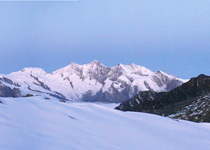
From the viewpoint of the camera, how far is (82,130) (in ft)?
49.8

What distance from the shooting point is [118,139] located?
15062 millimetres

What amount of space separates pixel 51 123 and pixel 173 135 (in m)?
7.94

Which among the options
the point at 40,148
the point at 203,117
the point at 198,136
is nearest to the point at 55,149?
the point at 40,148

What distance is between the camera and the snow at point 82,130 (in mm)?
11930

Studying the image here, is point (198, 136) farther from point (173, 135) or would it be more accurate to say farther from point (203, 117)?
point (203, 117)

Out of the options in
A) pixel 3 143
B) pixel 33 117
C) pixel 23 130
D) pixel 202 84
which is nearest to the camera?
pixel 3 143

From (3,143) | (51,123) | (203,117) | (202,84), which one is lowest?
(3,143)

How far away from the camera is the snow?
11.9 metres

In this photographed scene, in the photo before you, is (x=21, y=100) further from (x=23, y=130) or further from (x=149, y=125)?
(x=149, y=125)

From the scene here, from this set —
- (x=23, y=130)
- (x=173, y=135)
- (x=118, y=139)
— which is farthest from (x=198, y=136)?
(x=23, y=130)

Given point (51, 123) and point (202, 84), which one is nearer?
point (51, 123)

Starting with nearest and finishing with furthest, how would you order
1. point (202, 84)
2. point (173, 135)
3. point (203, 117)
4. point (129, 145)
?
point (129, 145) < point (173, 135) < point (203, 117) < point (202, 84)

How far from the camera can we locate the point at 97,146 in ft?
42.4

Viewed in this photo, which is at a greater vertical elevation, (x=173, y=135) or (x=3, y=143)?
(x=173, y=135)
